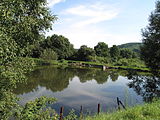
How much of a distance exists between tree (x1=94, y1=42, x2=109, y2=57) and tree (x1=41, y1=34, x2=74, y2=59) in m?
16.0

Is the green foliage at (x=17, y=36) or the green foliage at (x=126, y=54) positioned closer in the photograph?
the green foliage at (x=17, y=36)

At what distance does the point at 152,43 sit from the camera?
19.1 metres

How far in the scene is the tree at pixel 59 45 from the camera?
87.9 metres

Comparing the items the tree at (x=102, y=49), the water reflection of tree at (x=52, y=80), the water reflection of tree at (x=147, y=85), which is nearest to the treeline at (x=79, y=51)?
the tree at (x=102, y=49)

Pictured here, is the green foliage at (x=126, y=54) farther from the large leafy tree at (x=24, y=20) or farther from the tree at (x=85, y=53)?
the large leafy tree at (x=24, y=20)

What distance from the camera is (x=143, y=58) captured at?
20094 mm

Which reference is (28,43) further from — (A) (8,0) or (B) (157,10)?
(B) (157,10)

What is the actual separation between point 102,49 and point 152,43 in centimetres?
8051

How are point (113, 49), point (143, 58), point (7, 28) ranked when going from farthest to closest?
point (113, 49), point (143, 58), point (7, 28)

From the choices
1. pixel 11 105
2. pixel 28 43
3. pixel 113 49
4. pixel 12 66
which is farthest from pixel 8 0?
pixel 113 49

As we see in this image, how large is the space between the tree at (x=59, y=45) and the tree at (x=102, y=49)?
15970mm

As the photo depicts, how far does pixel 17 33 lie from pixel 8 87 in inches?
90.2

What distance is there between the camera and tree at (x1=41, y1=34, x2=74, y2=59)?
87.9 m

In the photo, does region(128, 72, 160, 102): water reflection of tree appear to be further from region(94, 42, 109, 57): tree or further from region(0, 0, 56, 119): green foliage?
region(94, 42, 109, 57): tree
